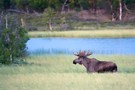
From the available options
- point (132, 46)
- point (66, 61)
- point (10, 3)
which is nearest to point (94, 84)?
point (66, 61)

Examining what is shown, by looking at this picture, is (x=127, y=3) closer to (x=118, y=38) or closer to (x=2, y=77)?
(x=118, y=38)

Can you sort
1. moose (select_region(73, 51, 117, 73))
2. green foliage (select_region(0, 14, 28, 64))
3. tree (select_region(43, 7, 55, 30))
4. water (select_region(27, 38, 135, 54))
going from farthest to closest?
1. tree (select_region(43, 7, 55, 30))
2. water (select_region(27, 38, 135, 54))
3. green foliage (select_region(0, 14, 28, 64))
4. moose (select_region(73, 51, 117, 73))

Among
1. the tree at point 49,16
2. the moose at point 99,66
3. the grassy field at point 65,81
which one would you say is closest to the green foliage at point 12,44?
the grassy field at point 65,81

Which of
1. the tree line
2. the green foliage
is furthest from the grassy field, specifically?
the tree line

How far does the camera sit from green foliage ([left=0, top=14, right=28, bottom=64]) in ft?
60.0

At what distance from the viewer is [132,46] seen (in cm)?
2780

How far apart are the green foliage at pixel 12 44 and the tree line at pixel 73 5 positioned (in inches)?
1483

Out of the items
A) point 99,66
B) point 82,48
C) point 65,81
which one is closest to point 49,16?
point 82,48

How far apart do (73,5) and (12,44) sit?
40.7m

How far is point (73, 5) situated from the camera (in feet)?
195

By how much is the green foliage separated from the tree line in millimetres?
37673

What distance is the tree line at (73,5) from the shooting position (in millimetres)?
57281

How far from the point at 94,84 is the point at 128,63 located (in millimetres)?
6248

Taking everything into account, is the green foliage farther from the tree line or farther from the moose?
the tree line
